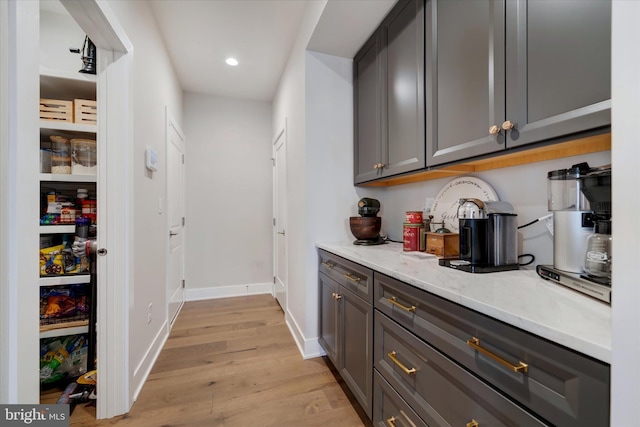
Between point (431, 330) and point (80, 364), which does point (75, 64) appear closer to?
point (80, 364)

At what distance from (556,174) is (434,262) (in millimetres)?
588

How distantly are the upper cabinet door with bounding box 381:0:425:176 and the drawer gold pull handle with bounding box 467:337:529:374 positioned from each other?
92 centimetres

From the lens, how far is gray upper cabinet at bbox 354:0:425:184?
1.42 meters

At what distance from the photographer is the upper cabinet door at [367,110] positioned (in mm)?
1835

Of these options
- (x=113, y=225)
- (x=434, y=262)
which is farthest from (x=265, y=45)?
(x=434, y=262)

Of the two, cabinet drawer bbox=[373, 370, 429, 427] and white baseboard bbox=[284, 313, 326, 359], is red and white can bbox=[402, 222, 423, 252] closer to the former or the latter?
cabinet drawer bbox=[373, 370, 429, 427]

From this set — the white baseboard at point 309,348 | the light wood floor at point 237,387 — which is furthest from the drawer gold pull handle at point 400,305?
the white baseboard at point 309,348

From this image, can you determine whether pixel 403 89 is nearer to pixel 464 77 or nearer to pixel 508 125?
pixel 464 77

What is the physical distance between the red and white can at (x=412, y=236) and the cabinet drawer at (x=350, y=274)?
1.33 feet

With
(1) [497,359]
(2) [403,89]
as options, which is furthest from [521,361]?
(2) [403,89]

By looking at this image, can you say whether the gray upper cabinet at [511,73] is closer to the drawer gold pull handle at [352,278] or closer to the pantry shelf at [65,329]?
the drawer gold pull handle at [352,278]

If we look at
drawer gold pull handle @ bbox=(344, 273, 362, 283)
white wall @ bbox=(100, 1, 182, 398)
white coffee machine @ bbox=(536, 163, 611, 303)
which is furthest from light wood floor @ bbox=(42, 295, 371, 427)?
white coffee machine @ bbox=(536, 163, 611, 303)

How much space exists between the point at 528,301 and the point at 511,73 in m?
0.80

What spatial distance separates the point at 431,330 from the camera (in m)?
0.87
